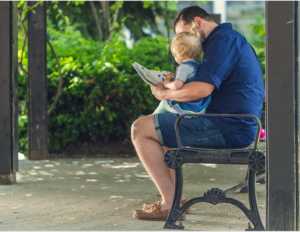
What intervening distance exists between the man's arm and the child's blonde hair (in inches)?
10.2

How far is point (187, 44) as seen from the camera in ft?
12.3

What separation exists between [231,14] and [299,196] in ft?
131

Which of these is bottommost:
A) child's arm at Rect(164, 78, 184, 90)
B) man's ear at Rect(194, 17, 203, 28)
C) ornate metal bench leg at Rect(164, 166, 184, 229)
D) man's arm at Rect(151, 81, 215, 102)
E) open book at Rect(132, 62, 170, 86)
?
ornate metal bench leg at Rect(164, 166, 184, 229)

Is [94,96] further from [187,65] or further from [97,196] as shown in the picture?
[187,65]

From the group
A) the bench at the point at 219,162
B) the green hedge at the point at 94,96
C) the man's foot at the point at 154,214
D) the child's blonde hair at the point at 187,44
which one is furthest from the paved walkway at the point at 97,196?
the child's blonde hair at the point at 187,44

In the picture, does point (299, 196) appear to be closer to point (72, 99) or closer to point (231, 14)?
point (72, 99)

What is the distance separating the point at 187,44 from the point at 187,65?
0.16 meters

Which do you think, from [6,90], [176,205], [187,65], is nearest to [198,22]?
[187,65]

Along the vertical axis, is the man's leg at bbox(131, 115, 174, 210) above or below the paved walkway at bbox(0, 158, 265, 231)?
above

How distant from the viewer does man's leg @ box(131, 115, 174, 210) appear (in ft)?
12.4

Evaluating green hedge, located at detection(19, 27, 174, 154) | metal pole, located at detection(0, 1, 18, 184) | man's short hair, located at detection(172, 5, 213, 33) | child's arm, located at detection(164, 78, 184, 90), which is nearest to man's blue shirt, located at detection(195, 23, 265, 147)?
child's arm, located at detection(164, 78, 184, 90)

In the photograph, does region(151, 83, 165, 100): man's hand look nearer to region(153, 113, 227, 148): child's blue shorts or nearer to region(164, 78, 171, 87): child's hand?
region(164, 78, 171, 87): child's hand

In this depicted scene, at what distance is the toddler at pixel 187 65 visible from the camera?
3715mm

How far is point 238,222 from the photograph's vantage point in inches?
151
